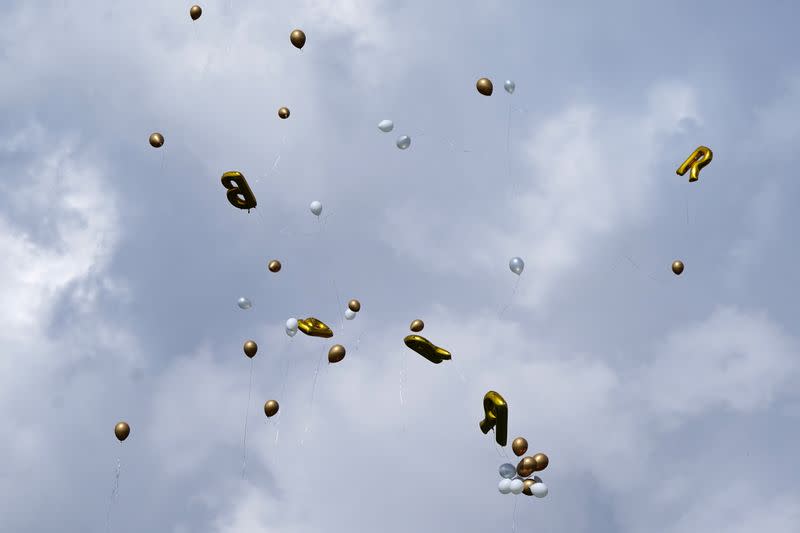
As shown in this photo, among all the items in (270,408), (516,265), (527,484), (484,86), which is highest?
(484,86)

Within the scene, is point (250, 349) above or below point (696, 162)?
below

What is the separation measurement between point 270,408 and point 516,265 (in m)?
6.36

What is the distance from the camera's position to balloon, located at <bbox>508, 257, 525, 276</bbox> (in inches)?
977

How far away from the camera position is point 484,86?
2362 centimetres

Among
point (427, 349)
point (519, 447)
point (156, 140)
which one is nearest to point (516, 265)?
point (427, 349)

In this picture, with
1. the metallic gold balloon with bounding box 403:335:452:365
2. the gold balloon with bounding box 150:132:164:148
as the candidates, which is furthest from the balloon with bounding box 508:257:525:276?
the gold balloon with bounding box 150:132:164:148

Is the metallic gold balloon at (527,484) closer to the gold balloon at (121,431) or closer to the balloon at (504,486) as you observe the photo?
the balloon at (504,486)

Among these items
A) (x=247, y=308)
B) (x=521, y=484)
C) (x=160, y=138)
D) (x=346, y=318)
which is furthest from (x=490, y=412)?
(x=160, y=138)

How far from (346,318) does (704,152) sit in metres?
8.97

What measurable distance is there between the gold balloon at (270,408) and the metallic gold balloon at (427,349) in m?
3.10

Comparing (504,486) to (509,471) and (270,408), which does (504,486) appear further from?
(270,408)

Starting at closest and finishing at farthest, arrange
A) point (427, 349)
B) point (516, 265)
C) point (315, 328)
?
point (427, 349) → point (315, 328) → point (516, 265)

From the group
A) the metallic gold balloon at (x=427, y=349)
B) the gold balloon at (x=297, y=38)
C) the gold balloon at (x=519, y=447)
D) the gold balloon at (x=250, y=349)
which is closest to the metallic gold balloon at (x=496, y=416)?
the gold balloon at (x=519, y=447)

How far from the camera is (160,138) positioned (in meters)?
24.4
